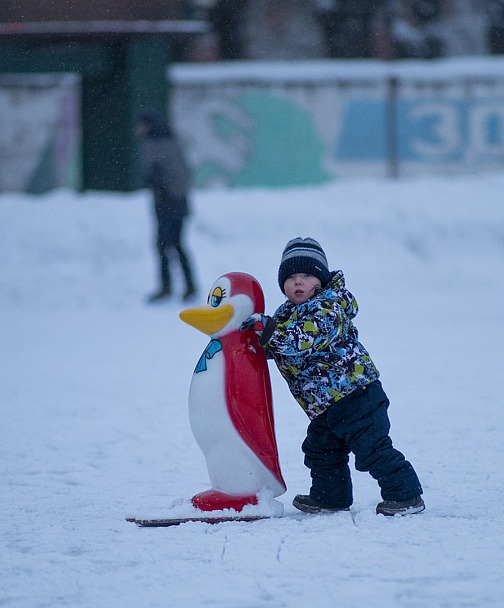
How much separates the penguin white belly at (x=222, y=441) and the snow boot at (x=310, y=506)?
0.16 meters

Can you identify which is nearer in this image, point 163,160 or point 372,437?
point 372,437

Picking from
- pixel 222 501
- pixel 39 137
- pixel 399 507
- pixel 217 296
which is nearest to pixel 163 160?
pixel 217 296

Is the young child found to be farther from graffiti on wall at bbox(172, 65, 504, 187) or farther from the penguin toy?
graffiti on wall at bbox(172, 65, 504, 187)

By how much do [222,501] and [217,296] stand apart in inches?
25.0

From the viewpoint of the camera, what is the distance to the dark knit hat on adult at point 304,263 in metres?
3.02

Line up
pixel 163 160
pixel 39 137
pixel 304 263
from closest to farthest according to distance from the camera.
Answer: pixel 304 263, pixel 163 160, pixel 39 137

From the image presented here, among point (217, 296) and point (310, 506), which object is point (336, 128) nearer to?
point (217, 296)

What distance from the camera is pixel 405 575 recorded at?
2432 millimetres

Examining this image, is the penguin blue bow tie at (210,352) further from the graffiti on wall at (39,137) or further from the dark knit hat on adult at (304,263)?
the graffiti on wall at (39,137)

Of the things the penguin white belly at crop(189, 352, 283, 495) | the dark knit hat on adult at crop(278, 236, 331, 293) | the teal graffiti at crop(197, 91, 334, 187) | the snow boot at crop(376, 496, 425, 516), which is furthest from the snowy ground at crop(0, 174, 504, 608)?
the teal graffiti at crop(197, 91, 334, 187)

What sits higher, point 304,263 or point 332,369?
point 304,263

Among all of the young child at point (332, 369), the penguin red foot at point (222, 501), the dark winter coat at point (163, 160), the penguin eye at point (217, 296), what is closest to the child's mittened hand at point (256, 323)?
the young child at point (332, 369)

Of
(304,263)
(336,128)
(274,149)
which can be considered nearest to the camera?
(304,263)

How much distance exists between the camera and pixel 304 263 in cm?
302
